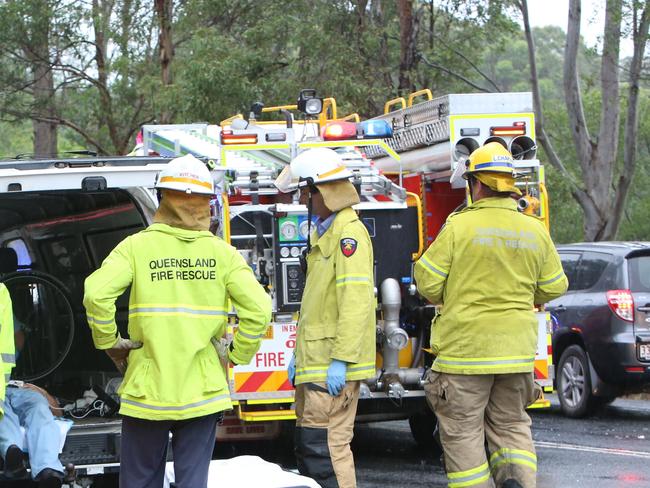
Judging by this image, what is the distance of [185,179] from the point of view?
521cm

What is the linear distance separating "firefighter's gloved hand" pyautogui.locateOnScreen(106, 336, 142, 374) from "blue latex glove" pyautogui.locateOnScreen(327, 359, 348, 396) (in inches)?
47.3

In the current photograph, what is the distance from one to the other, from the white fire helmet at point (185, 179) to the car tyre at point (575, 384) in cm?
711

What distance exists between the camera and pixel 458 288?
6105mm

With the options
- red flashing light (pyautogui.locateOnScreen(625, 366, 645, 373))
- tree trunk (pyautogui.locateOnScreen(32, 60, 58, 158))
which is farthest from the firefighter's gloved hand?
tree trunk (pyautogui.locateOnScreen(32, 60, 58, 158))

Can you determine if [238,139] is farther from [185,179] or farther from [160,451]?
[160,451]

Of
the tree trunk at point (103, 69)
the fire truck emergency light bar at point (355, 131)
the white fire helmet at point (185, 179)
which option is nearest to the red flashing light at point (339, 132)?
the fire truck emergency light bar at point (355, 131)

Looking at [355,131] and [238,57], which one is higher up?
[238,57]

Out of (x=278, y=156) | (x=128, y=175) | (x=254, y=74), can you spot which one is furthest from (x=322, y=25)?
(x=128, y=175)

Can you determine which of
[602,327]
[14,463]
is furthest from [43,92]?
[14,463]

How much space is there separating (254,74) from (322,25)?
1412 mm

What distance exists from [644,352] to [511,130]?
342cm

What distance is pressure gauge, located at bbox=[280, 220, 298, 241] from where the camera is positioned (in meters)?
8.07

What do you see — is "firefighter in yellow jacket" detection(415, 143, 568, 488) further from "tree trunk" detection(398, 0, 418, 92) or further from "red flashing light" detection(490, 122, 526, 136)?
"tree trunk" detection(398, 0, 418, 92)

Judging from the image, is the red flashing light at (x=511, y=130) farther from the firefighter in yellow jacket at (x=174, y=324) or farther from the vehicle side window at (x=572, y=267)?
the vehicle side window at (x=572, y=267)
